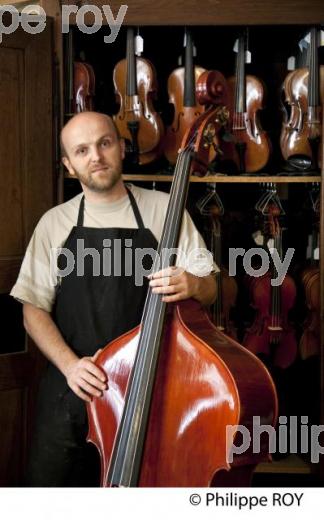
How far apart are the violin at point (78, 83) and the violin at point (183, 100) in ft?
1.10

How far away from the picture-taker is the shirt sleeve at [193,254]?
2.38 metres

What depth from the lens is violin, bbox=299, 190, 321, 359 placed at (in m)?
3.15

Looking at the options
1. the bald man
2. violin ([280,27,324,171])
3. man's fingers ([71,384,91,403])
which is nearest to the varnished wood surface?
violin ([280,27,324,171])

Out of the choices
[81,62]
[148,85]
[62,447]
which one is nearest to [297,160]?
[148,85]

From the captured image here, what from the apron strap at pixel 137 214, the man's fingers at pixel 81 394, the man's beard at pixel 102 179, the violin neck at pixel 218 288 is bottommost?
the man's fingers at pixel 81 394

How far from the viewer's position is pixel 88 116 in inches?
A: 97.5

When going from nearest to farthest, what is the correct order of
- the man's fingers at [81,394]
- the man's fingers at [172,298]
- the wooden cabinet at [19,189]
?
the man's fingers at [172,298] < the man's fingers at [81,394] < the wooden cabinet at [19,189]

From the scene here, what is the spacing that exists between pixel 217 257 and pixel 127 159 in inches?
21.6

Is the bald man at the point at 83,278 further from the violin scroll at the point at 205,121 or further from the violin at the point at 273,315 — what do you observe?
the violin at the point at 273,315

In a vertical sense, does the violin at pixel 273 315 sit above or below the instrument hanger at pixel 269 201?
below

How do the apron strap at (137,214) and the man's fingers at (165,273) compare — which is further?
the apron strap at (137,214)

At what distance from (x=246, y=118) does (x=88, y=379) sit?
4.74ft

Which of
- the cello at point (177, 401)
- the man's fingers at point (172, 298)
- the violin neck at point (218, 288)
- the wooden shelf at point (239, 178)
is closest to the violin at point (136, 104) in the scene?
the wooden shelf at point (239, 178)

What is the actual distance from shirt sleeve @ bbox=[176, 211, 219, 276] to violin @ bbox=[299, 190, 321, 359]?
0.84 meters
